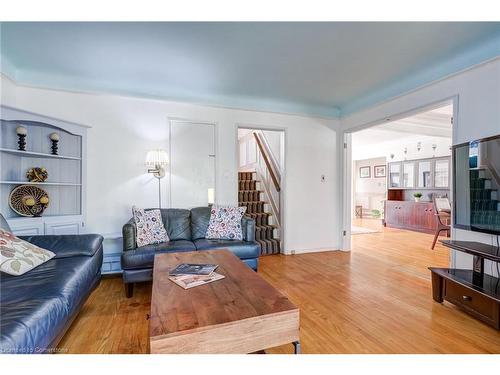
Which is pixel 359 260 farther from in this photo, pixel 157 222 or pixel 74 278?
pixel 74 278

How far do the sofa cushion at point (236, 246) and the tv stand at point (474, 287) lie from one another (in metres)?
1.86

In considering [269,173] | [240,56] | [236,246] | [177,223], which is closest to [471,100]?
[240,56]

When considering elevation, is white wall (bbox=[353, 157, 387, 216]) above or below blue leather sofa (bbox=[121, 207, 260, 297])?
above

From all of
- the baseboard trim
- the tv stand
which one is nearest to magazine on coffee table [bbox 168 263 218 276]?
the tv stand

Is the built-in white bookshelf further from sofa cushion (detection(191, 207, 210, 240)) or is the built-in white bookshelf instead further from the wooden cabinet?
the wooden cabinet

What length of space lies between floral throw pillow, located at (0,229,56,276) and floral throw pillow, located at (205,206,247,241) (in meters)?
1.64

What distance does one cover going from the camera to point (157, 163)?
3.27 m

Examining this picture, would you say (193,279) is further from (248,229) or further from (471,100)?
(471,100)

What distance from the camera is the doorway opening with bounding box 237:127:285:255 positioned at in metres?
4.24

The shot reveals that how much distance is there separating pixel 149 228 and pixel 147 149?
117 cm

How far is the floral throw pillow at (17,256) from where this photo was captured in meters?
1.67

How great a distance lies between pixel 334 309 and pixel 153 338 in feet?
5.70

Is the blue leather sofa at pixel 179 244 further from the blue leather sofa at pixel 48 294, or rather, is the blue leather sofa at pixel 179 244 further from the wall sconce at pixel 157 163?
the wall sconce at pixel 157 163

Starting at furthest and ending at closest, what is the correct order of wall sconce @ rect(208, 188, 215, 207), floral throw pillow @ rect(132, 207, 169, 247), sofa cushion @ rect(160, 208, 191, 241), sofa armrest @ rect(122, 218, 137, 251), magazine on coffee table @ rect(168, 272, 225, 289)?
1. wall sconce @ rect(208, 188, 215, 207)
2. sofa cushion @ rect(160, 208, 191, 241)
3. floral throw pillow @ rect(132, 207, 169, 247)
4. sofa armrest @ rect(122, 218, 137, 251)
5. magazine on coffee table @ rect(168, 272, 225, 289)
